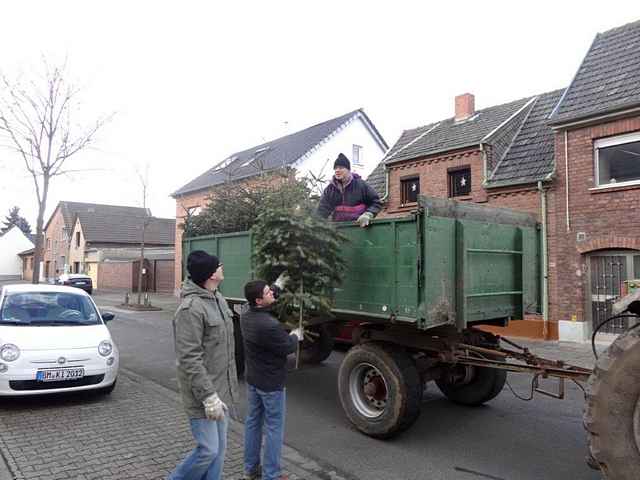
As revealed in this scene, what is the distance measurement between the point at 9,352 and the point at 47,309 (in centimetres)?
121

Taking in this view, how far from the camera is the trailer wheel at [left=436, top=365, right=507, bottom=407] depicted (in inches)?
230

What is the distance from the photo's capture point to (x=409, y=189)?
50.3 feet

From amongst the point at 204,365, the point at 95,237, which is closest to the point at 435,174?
the point at 204,365

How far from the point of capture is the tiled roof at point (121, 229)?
40.8 meters

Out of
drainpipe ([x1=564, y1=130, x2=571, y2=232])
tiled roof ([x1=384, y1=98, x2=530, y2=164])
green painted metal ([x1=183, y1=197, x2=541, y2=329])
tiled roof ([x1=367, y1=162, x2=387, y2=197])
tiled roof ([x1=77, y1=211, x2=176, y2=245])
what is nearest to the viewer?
green painted metal ([x1=183, y1=197, x2=541, y2=329])

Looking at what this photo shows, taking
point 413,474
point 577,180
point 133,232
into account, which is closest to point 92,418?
point 413,474

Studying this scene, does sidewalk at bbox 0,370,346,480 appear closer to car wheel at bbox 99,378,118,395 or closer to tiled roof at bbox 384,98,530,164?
car wheel at bbox 99,378,118,395

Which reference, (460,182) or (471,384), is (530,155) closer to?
(460,182)

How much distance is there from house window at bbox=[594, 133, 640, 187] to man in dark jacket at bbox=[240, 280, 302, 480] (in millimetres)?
9677

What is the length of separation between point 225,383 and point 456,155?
12.2m

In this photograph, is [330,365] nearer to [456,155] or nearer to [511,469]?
[511,469]

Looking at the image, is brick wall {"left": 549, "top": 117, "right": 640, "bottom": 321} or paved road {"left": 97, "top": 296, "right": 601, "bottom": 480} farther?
brick wall {"left": 549, "top": 117, "right": 640, "bottom": 321}

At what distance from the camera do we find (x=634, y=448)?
118 inches

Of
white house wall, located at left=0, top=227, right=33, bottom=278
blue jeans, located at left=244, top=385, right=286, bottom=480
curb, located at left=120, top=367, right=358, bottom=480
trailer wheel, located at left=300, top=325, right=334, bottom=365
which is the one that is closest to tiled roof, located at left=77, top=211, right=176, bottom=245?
white house wall, located at left=0, top=227, right=33, bottom=278
